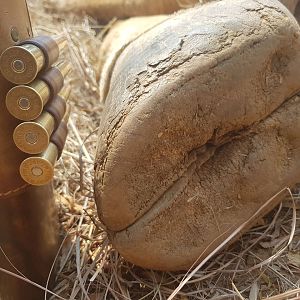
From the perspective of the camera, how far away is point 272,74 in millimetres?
1113

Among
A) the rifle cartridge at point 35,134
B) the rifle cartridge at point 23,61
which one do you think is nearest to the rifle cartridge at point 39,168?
the rifle cartridge at point 35,134

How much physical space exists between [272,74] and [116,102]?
1.00 ft

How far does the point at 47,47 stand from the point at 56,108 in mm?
116

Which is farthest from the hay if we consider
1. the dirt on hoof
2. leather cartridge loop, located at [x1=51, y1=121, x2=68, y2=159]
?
leather cartridge loop, located at [x1=51, y1=121, x2=68, y2=159]

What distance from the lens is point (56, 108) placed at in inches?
43.1

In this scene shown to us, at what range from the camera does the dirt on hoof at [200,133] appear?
1036mm

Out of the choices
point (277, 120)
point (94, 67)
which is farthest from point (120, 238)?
point (94, 67)

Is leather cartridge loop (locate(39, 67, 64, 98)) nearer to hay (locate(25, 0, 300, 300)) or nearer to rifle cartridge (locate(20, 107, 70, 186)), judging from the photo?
rifle cartridge (locate(20, 107, 70, 186))

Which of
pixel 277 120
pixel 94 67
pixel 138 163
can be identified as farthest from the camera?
pixel 94 67

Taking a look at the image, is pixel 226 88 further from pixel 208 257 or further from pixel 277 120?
pixel 208 257

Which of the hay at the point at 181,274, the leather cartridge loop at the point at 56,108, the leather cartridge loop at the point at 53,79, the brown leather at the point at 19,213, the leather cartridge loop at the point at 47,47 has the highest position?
the leather cartridge loop at the point at 47,47

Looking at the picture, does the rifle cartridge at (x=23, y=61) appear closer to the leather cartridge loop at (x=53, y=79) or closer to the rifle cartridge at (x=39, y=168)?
the leather cartridge loop at (x=53, y=79)

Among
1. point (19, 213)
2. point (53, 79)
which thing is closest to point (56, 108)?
point (53, 79)

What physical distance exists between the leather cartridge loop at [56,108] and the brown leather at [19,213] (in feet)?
0.23
